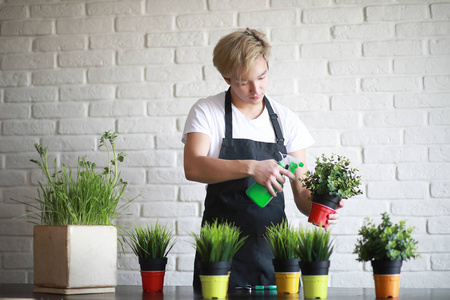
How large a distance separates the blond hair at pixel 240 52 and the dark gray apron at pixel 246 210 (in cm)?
19

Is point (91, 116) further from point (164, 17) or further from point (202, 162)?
point (202, 162)

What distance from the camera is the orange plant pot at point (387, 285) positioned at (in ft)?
4.98

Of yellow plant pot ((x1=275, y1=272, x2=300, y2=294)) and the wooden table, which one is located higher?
→ yellow plant pot ((x1=275, y1=272, x2=300, y2=294))

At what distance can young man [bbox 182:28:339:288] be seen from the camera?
2.13m

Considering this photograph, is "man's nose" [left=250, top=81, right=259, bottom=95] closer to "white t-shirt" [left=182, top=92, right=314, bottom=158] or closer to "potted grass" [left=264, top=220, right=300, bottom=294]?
"white t-shirt" [left=182, top=92, right=314, bottom=158]

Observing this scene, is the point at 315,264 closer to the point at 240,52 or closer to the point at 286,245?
the point at 286,245

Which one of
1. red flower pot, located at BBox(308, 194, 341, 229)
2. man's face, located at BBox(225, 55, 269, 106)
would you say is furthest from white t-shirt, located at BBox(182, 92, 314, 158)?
red flower pot, located at BBox(308, 194, 341, 229)

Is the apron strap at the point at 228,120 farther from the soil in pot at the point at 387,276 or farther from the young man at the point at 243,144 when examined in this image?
the soil in pot at the point at 387,276

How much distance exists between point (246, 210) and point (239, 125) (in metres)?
0.37

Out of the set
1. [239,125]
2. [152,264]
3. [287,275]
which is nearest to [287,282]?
[287,275]

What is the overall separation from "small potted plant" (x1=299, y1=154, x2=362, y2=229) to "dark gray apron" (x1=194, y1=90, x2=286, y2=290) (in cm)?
45

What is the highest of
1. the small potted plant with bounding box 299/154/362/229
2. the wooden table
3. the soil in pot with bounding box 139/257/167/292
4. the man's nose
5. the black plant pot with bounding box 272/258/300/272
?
the man's nose

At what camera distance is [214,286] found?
5.06 ft

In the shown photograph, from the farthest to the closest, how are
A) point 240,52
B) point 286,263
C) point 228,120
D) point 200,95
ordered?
point 200,95 → point 228,120 → point 240,52 → point 286,263
